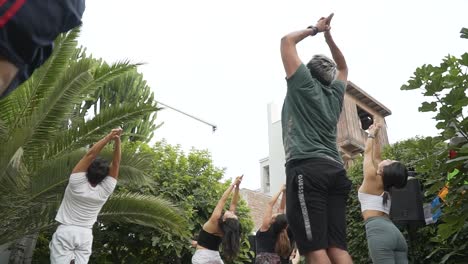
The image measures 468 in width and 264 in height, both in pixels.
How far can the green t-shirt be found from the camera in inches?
132

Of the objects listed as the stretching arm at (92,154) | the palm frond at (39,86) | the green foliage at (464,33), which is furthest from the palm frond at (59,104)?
the green foliage at (464,33)

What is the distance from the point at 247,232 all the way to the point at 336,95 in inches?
273

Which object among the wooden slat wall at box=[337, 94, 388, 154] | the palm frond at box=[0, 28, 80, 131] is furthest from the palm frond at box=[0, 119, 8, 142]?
the wooden slat wall at box=[337, 94, 388, 154]

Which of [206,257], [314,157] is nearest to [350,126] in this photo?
[206,257]

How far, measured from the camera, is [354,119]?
21.8m

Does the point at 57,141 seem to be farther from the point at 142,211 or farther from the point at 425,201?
the point at 425,201

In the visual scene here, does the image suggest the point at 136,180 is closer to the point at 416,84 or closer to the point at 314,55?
the point at 314,55

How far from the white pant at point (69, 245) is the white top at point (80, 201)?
0.30 ft

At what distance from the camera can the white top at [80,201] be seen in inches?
199

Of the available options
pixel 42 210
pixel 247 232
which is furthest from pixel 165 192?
pixel 42 210

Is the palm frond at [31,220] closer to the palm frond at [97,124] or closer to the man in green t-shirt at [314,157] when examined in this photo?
the palm frond at [97,124]

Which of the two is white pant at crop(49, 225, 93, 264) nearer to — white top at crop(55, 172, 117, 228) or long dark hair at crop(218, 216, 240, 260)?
white top at crop(55, 172, 117, 228)

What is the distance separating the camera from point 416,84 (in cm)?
365

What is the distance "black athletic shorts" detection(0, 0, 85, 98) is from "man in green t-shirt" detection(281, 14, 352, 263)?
Result: 213cm
